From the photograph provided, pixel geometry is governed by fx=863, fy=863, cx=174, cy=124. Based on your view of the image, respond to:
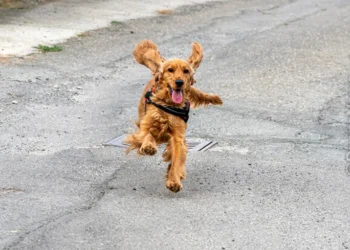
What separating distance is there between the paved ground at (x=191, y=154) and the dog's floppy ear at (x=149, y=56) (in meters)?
0.88

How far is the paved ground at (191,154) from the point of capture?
5.92 m

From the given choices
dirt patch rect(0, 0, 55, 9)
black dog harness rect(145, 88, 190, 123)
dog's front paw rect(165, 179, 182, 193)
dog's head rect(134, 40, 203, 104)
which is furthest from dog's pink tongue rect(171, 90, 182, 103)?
dirt patch rect(0, 0, 55, 9)

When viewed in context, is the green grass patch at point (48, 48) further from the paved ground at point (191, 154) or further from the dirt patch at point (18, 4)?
the dirt patch at point (18, 4)

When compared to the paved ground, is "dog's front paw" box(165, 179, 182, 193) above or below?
above

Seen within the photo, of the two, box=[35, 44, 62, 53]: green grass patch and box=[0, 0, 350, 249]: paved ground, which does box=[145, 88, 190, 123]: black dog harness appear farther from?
box=[35, 44, 62, 53]: green grass patch

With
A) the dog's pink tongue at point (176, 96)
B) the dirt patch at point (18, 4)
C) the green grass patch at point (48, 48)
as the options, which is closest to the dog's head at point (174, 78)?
the dog's pink tongue at point (176, 96)

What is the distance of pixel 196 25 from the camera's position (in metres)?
15.3

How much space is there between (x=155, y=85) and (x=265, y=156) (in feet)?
4.80

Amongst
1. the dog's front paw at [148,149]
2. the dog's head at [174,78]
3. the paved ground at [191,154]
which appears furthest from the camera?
the dog's head at [174,78]

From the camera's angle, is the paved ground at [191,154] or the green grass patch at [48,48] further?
the green grass patch at [48,48]

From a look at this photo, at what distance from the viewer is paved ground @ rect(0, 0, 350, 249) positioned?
5.92 meters

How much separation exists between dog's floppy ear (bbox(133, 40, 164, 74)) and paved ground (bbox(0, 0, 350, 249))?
2.89 feet

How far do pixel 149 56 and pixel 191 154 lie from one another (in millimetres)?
1127

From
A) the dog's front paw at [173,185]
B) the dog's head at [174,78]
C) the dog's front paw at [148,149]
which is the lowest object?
the dog's front paw at [173,185]
